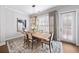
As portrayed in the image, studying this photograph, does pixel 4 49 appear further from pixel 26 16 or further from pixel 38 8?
pixel 38 8

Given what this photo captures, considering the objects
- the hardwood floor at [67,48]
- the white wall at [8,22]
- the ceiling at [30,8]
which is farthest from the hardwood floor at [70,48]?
the white wall at [8,22]

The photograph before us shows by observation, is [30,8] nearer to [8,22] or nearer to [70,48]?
[8,22]

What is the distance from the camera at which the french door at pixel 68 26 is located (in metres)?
1.59

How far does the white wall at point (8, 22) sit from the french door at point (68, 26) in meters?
0.80

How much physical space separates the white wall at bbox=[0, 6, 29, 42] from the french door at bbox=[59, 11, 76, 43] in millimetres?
798

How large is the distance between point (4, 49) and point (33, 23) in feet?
2.27

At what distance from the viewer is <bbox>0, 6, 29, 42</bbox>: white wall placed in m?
1.57

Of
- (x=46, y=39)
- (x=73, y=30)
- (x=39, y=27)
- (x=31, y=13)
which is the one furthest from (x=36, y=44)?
(x=73, y=30)

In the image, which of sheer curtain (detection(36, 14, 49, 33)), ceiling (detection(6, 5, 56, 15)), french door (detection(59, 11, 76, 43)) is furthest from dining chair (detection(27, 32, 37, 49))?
french door (detection(59, 11, 76, 43))

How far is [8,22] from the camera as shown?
160cm

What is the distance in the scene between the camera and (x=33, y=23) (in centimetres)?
167

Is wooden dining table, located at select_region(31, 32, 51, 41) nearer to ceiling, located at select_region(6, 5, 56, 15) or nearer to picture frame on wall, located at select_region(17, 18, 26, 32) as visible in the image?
picture frame on wall, located at select_region(17, 18, 26, 32)

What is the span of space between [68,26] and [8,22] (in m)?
1.08

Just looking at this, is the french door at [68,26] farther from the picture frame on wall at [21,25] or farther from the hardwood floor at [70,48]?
the picture frame on wall at [21,25]
